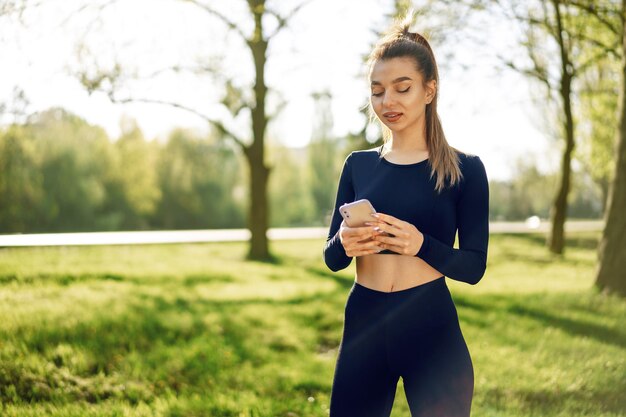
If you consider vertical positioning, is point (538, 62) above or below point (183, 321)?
above

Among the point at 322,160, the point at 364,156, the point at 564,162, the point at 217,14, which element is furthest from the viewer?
the point at 322,160

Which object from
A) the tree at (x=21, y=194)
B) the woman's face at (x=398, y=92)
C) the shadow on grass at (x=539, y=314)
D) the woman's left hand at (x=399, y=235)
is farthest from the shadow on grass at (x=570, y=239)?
the woman's left hand at (x=399, y=235)

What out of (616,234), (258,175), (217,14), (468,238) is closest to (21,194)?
(258,175)

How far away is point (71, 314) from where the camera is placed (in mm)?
7992

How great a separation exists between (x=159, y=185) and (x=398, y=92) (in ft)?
156

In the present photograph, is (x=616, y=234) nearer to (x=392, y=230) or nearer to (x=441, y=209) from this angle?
(x=441, y=209)

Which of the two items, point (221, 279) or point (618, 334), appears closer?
point (618, 334)

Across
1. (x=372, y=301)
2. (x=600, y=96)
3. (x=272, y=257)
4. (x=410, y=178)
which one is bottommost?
(x=272, y=257)

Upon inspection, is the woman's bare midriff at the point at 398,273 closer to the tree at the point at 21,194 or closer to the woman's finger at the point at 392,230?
the woman's finger at the point at 392,230

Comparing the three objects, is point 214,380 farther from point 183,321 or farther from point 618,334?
point 618,334

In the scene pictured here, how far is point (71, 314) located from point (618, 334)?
6860 mm

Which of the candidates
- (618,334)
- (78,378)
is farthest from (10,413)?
(618,334)

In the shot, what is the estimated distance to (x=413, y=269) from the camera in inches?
98.6

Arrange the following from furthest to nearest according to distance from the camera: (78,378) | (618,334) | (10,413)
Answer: (618,334)
(78,378)
(10,413)
